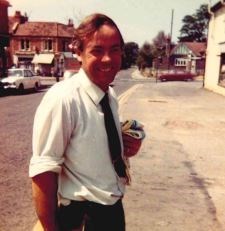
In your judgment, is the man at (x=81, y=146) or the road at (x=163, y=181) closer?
the man at (x=81, y=146)

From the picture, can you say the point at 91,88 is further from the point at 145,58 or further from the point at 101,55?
the point at 145,58

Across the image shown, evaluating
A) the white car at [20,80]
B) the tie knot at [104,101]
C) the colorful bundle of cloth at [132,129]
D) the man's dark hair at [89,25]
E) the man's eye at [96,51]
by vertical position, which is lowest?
the white car at [20,80]

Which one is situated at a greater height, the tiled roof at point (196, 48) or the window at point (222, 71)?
the tiled roof at point (196, 48)

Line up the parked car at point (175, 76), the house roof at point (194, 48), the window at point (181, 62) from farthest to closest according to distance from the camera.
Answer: the house roof at point (194, 48)
the window at point (181, 62)
the parked car at point (175, 76)

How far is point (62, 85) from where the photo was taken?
1727 mm

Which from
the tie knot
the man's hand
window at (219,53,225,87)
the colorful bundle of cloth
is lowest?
window at (219,53,225,87)

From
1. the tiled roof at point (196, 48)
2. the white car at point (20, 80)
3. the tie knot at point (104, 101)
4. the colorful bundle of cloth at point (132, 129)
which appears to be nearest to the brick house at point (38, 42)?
the tiled roof at point (196, 48)

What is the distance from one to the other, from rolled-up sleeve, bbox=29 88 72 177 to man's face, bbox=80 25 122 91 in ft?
0.85

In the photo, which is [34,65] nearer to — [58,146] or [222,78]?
[222,78]

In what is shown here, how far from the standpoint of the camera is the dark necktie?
1.80 metres

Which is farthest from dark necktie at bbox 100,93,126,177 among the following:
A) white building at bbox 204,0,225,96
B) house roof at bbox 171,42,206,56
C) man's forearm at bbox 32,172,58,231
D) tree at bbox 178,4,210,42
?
tree at bbox 178,4,210,42

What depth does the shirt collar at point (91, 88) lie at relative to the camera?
177 cm

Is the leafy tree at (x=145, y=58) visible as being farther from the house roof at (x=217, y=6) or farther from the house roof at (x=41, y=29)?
the house roof at (x=217, y=6)

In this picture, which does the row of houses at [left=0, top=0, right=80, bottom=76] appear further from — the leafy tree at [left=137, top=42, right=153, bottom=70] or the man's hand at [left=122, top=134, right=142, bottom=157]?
the man's hand at [left=122, top=134, right=142, bottom=157]
